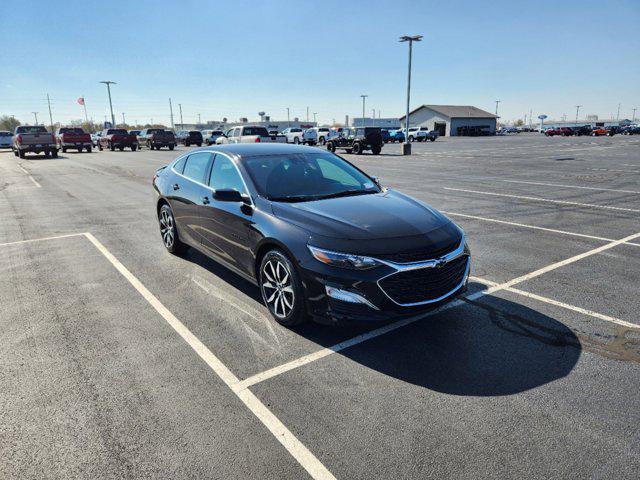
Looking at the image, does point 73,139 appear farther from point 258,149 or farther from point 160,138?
point 258,149

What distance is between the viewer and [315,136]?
1783 inches

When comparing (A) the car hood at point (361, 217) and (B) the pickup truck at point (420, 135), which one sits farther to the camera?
(B) the pickup truck at point (420, 135)

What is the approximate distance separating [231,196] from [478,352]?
2.74 meters

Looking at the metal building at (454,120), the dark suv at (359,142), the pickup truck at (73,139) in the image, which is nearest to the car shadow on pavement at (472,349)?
the dark suv at (359,142)

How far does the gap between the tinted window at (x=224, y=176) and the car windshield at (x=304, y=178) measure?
165mm

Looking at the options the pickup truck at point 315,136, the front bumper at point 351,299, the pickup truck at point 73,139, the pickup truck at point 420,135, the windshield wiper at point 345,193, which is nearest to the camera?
the front bumper at point 351,299

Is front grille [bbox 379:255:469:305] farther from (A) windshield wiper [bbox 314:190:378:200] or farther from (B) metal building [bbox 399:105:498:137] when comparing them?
(B) metal building [bbox 399:105:498:137]

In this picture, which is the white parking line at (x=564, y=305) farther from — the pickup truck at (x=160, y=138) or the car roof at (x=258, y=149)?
the pickup truck at (x=160, y=138)

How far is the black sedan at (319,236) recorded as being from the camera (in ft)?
11.8

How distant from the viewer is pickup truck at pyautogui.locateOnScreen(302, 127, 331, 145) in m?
44.4

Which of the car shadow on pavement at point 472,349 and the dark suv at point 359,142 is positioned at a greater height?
the dark suv at point 359,142

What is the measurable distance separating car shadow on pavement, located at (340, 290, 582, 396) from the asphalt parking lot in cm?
2

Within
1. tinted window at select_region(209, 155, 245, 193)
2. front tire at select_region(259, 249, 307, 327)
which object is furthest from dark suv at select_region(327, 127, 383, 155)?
front tire at select_region(259, 249, 307, 327)

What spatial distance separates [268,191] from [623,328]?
3.67 metres
